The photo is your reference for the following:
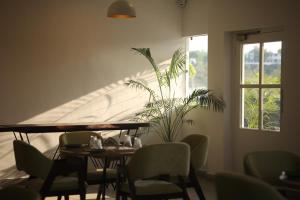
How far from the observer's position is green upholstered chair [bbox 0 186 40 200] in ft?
7.95

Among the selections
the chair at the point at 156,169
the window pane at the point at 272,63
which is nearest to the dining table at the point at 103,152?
the chair at the point at 156,169

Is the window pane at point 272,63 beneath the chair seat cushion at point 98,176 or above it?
above

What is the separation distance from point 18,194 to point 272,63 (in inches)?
179

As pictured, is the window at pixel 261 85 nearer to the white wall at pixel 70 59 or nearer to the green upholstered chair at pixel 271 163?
the white wall at pixel 70 59

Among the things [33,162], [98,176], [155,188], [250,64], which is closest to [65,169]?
[33,162]

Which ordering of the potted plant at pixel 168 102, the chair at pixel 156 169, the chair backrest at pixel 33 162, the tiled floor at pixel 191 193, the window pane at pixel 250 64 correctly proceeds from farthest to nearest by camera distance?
the potted plant at pixel 168 102 → the window pane at pixel 250 64 → the tiled floor at pixel 191 193 → the chair backrest at pixel 33 162 → the chair at pixel 156 169

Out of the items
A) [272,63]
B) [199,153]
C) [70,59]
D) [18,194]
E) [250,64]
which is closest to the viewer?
[18,194]

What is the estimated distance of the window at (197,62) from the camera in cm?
770

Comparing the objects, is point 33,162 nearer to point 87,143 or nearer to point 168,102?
point 87,143

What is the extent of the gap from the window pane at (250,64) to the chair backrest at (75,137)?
7.58ft

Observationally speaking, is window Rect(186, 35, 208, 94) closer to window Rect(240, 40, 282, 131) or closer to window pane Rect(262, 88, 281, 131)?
window Rect(240, 40, 282, 131)

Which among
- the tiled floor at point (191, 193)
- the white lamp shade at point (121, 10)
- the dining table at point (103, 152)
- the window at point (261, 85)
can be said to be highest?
the white lamp shade at point (121, 10)

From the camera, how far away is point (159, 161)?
422cm

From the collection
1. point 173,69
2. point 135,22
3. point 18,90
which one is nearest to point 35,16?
point 18,90
